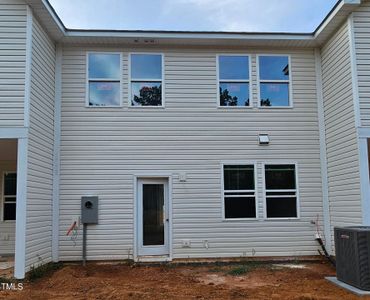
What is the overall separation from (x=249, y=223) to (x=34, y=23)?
6.65 m

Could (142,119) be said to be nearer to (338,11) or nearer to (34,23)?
(34,23)

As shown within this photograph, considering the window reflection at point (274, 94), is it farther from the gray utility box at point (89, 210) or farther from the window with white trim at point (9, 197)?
the window with white trim at point (9, 197)

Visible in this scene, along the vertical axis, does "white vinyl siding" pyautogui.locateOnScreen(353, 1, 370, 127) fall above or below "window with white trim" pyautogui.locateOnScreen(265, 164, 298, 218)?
above

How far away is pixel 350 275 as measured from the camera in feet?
21.4

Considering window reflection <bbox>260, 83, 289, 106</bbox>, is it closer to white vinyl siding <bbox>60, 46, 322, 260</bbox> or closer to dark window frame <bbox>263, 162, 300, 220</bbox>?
white vinyl siding <bbox>60, 46, 322, 260</bbox>

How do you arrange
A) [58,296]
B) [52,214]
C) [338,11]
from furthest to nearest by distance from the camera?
[52,214], [338,11], [58,296]

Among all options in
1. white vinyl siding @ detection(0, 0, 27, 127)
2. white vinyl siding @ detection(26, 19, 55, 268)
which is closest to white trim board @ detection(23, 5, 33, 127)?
white vinyl siding @ detection(0, 0, 27, 127)

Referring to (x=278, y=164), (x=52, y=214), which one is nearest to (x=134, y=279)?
(x=52, y=214)

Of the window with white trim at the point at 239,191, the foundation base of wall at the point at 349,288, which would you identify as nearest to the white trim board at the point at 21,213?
the window with white trim at the point at 239,191

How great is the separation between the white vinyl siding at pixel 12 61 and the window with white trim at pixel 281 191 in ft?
19.4

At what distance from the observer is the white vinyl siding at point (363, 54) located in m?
8.37

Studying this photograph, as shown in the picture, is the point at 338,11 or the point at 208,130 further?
the point at 208,130

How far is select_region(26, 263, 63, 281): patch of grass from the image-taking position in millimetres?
7487

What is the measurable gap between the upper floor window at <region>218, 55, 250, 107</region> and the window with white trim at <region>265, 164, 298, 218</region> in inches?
73.0
